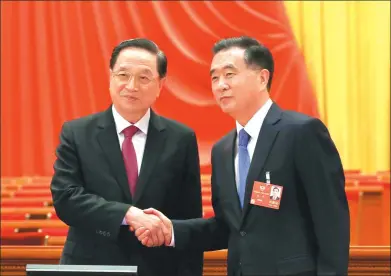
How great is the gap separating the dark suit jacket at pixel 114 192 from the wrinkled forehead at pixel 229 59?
5.4 inches

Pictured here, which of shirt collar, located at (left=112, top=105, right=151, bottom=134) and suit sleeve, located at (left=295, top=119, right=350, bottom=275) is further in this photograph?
shirt collar, located at (left=112, top=105, right=151, bottom=134)

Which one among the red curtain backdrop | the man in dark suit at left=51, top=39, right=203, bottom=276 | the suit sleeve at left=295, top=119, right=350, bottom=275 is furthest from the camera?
the red curtain backdrop

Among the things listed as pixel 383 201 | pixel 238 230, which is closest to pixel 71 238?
pixel 238 230

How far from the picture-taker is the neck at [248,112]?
0.81 meters

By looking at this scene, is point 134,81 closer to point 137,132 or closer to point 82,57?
point 137,132

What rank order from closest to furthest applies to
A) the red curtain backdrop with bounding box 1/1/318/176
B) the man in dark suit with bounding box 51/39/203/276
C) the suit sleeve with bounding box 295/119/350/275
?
the suit sleeve with bounding box 295/119/350/275, the man in dark suit with bounding box 51/39/203/276, the red curtain backdrop with bounding box 1/1/318/176

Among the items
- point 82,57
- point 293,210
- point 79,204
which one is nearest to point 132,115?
point 79,204

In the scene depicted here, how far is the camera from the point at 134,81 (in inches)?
34.1

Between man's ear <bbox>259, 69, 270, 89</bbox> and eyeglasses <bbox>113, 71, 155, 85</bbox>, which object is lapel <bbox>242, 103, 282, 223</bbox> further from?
eyeglasses <bbox>113, 71, 155, 85</bbox>

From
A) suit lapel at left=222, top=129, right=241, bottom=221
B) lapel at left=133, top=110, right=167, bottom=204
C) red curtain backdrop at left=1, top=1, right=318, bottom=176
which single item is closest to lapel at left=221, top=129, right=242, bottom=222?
suit lapel at left=222, top=129, right=241, bottom=221

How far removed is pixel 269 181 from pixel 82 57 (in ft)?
6.97

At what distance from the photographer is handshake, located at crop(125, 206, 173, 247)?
2.66 feet

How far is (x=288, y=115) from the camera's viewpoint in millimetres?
797

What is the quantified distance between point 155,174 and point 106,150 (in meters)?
0.08
